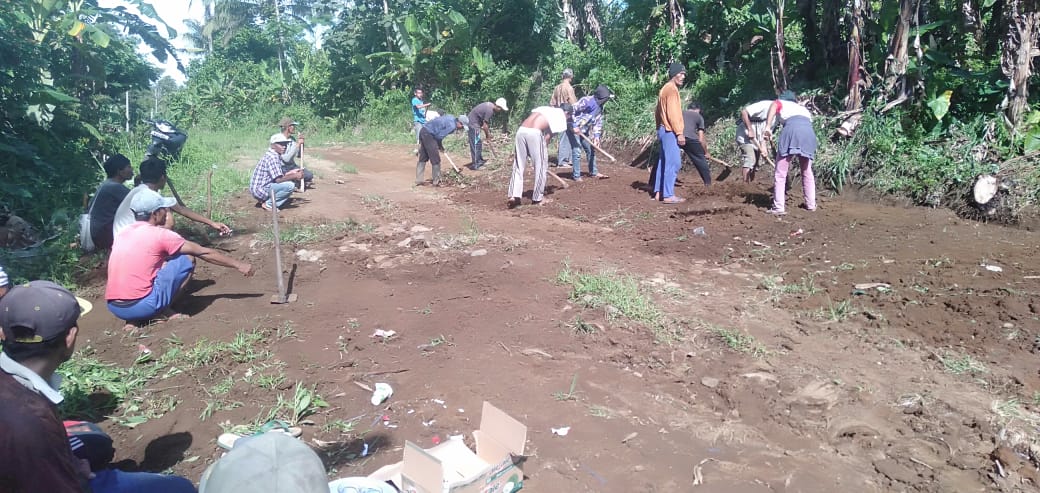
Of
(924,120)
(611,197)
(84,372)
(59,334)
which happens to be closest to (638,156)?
(611,197)

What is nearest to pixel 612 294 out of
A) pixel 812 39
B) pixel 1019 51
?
pixel 1019 51

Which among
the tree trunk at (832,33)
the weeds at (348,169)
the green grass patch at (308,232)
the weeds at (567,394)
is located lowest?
the weeds at (567,394)

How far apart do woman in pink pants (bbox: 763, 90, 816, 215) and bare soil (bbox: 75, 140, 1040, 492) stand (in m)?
0.29

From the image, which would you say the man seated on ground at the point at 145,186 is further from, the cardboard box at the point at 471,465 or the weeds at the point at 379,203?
the cardboard box at the point at 471,465

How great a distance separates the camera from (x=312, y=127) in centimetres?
2014

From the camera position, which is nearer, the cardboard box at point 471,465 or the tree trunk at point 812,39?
the cardboard box at point 471,465

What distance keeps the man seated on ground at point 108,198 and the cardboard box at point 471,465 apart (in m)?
4.62

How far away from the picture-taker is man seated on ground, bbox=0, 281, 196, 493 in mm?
1820

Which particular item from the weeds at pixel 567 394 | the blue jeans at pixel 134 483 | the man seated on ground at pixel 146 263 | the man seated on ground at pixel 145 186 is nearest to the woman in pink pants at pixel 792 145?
the weeds at pixel 567 394

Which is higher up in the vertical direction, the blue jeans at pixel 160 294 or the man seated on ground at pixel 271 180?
the man seated on ground at pixel 271 180

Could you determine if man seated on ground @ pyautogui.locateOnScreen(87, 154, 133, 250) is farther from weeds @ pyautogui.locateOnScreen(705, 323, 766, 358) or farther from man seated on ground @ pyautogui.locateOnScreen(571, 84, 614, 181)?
man seated on ground @ pyautogui.locateOnScreen(571, 84, 614, 181)

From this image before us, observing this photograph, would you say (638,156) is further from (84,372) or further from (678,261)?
(84,372)

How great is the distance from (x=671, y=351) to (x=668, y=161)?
14.9 feet

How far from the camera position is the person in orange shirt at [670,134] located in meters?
8.03
